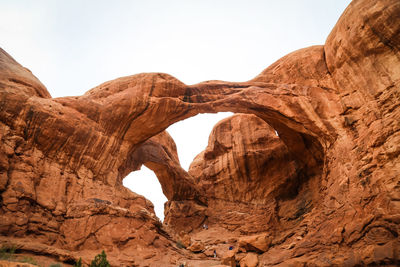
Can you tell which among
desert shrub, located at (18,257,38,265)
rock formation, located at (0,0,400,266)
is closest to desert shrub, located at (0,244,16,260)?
desert shrub, located at (18,257,38,265)

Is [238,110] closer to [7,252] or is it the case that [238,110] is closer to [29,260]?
[29,260]

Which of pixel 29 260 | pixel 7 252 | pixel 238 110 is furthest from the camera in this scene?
pixel 238 110

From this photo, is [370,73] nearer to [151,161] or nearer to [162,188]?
[151,161]

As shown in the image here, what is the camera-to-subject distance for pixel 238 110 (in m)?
Answer: 18.8

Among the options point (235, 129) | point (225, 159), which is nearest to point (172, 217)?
point (225, 159)

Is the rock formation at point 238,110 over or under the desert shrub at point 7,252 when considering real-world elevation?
over

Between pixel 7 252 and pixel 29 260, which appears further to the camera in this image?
pixel 7 252

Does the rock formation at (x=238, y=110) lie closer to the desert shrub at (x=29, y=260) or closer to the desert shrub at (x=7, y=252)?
the desert shrub at (x=7, y=252)

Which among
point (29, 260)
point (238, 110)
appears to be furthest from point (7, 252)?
point (238, 110)

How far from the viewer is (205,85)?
18828mm

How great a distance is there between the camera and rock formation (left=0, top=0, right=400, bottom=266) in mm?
11391

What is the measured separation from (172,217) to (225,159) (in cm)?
693

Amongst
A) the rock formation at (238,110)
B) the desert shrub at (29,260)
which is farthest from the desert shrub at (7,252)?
the rock formation at (238,110)

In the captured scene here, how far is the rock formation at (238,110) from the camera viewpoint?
11391mm
